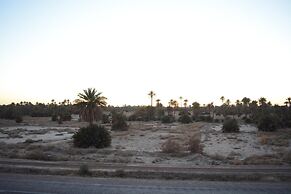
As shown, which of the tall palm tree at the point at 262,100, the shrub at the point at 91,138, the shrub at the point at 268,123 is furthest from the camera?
the tall palm tree at the point at 262,100

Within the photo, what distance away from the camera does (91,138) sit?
3894 cm

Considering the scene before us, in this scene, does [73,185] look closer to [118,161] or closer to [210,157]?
[118,161]

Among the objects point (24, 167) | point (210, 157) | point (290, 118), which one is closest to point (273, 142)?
point (210, 157)

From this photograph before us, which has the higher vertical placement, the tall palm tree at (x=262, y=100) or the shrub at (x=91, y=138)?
the tall palm tree at (x=262, y=100)

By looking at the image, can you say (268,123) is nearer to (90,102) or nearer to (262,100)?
(90,102)

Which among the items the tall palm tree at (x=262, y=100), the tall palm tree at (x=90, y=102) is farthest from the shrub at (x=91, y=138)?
the tall palm tree at (x=262, y=100)

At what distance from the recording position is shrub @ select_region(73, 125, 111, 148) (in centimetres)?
3875

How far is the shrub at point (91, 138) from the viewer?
38750mm

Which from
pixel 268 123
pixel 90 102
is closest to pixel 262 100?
pixel 268 123

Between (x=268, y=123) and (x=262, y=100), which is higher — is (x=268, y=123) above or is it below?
below

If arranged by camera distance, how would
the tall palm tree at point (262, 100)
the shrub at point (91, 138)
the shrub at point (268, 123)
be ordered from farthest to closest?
the tall palm tree at point (262, 100) < the shrub at point (268, 123) < the shrub at point (91, 138)

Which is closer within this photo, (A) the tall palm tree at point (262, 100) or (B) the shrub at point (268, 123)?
→ (B) the shrub at point (268, 123)

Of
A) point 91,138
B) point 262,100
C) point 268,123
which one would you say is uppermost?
point 262,100

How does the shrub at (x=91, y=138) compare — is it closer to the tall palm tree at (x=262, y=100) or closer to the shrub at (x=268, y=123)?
the shrub at (x=268, y=123)
